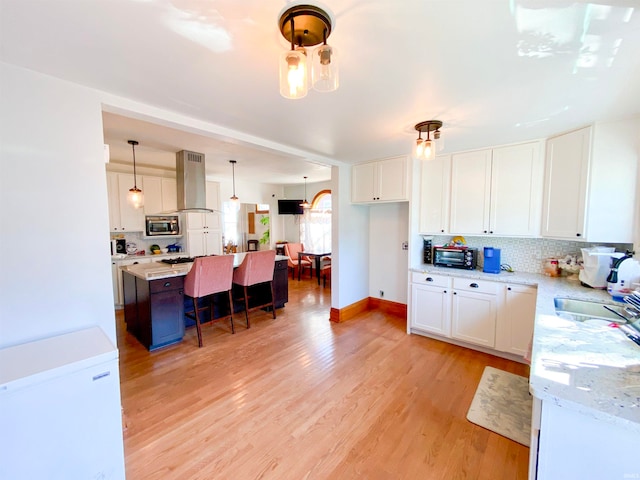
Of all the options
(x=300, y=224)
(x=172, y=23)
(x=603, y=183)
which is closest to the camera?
(x=172, y=23)

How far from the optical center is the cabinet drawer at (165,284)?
295 cm

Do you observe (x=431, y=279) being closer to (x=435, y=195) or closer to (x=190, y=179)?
(x=435, y=195)

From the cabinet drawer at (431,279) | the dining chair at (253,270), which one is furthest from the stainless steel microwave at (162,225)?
the cabinet drawer at (431,279)

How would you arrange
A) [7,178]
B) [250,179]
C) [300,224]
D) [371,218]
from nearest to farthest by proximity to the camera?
[7,178], [371,218], [250,179], [300,224]

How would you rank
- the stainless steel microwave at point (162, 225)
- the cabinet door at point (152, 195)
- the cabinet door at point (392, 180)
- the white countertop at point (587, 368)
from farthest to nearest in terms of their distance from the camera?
the stainless steel microwave at point (162, 225), the cabinet door at point (152, 195), the cabinet door at point (392, 180), the white countertop at point (587, 368)

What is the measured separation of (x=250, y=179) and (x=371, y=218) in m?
3.38

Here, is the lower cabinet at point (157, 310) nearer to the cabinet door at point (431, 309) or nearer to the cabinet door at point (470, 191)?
the cabinet door at point (431, 309)

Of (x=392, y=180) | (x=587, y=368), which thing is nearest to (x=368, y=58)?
(x=587, y=368)

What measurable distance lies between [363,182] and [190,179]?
8.31 feet

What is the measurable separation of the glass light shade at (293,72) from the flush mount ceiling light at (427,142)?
4.66ft

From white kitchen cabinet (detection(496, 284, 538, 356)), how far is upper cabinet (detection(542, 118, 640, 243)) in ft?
2.15

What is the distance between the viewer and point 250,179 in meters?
6.35

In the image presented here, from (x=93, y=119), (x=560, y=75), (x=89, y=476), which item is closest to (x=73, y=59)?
(x=93, y=119)

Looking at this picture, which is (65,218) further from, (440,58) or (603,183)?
(603,183)
